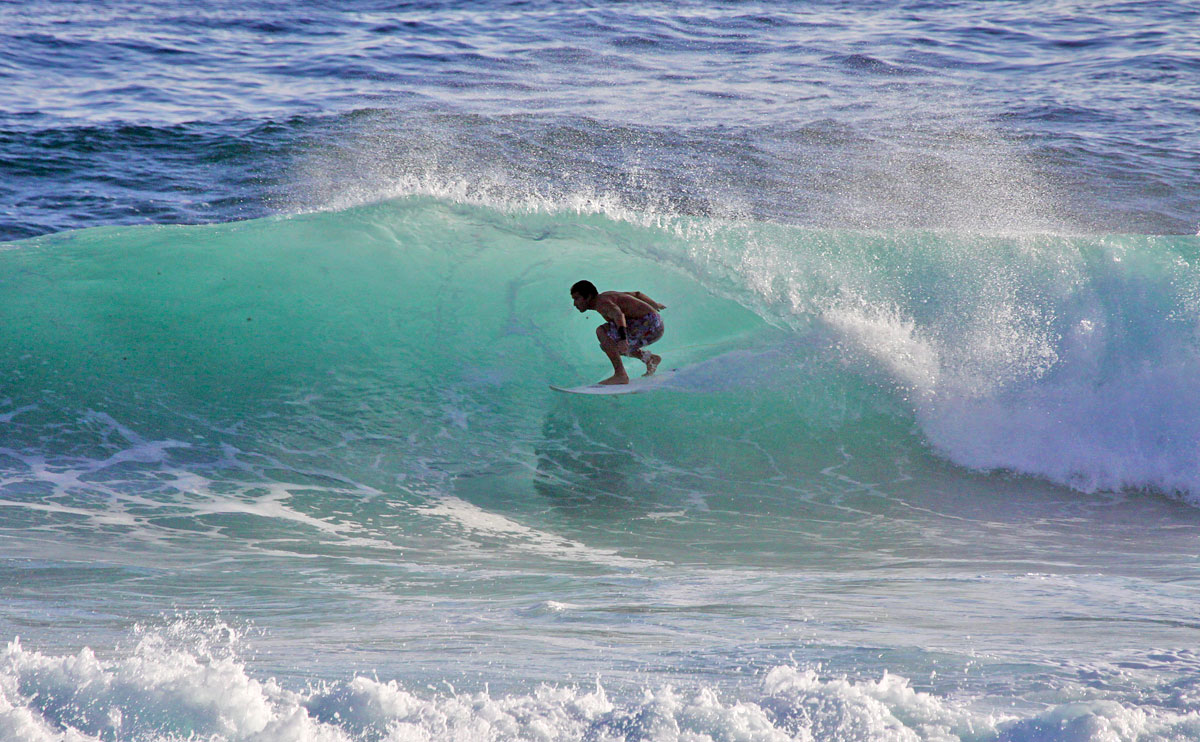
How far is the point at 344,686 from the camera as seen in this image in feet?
9.37

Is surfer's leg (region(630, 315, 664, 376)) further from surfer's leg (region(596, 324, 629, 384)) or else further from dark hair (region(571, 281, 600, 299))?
dark hair (region(571, 281, 600, 299))

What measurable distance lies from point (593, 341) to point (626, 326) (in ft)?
4.93

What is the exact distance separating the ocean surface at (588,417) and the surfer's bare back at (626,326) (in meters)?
0.65

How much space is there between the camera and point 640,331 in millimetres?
6832

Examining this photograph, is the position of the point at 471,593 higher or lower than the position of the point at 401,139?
lower

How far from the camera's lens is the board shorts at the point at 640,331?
6781 mm

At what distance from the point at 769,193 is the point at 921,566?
8.60 metres

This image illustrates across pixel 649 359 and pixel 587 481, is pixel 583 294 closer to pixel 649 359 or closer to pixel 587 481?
pixel 649 359

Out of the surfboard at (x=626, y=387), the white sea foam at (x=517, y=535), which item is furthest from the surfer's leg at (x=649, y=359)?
the white sea foam at (x=517, y=535)

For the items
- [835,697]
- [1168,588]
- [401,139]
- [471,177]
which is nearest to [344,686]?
[835,697]

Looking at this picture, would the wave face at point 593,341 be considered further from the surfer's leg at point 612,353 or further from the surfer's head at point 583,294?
the surfer's head at point 583,294

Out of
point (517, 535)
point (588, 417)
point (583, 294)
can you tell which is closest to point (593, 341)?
point (588, 417)

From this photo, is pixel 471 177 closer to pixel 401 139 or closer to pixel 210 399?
pixel 401 139

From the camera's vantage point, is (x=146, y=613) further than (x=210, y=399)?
No
